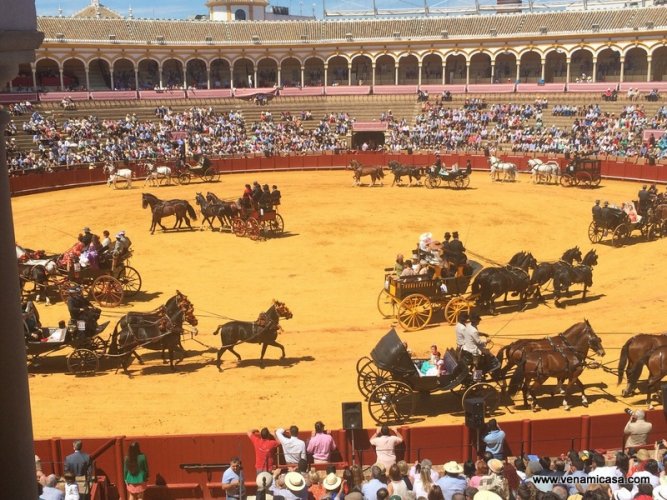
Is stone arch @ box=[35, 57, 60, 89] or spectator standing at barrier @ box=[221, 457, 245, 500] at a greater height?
stone arch @ box=[35, 57, 60, 89]

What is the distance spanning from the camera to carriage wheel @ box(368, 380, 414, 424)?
10859 mm

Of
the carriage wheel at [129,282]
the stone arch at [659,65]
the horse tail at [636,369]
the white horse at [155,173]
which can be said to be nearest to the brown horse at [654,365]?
the horse tail at [636,369]

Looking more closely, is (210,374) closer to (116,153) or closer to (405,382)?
(405,382)

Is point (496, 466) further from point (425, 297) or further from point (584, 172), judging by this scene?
point (584, 172)

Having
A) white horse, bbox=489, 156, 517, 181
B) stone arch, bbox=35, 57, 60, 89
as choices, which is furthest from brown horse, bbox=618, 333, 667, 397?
stone arch, bbox=35, 57, 60, 89

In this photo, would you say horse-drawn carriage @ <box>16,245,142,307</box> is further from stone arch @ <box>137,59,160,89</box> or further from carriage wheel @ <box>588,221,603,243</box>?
stone arch @ <box>137,59,160,89</box>

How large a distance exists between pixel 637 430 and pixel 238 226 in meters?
16.0

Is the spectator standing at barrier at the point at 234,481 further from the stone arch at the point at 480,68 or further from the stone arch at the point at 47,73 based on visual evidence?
the stone arch at the point at 480,68

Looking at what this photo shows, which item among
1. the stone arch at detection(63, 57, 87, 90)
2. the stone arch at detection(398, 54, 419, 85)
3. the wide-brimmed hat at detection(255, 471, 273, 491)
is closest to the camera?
the wide-brimmed hat at detection(255, 471, 273, 491)

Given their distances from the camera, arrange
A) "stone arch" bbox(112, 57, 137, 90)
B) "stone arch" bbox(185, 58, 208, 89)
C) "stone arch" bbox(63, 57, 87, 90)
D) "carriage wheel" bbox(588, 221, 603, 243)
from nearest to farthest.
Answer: "carriage wheel" bbox(588, 221, 603, 243), "stone arch" bbox(63, 57, 87, 90), "stone arch" bbox(112, 57, 137, 90), "stone arch" bbox(185, 58, 208, 89)

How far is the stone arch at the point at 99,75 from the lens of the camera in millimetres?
55562

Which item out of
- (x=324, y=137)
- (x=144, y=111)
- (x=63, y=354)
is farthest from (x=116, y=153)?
(x=63, y=354)

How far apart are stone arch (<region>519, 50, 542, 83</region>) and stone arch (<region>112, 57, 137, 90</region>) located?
1200 inches

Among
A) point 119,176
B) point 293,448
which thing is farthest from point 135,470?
point 119,176
